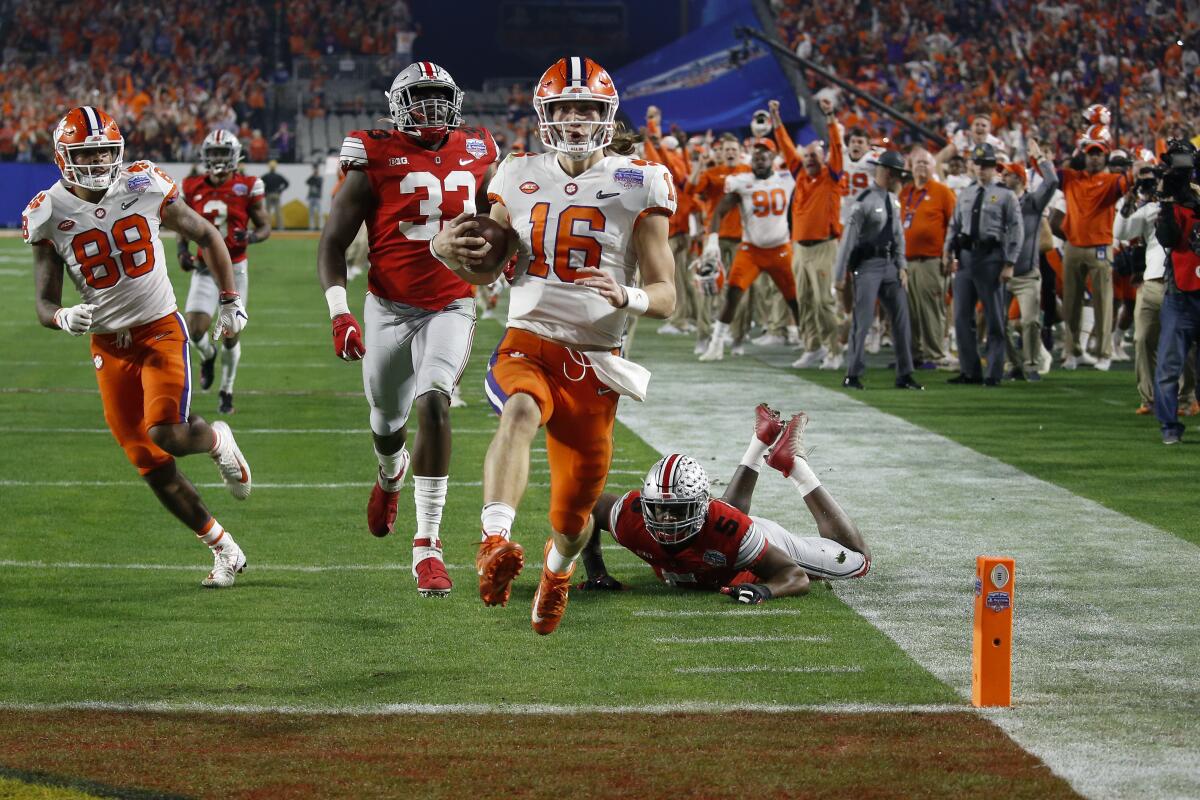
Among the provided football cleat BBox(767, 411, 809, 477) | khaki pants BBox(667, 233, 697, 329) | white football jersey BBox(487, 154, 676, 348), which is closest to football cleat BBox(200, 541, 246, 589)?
white football jersey BBox(487, 154, 676, 348)

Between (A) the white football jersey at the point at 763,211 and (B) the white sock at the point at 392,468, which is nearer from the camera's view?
(B) the white sock at the point at 392,468

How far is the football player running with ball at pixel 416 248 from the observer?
686 centimetres

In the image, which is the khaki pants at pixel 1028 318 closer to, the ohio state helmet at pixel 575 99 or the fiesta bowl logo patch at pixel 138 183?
the fiesta bowl logo patch at pixel 138 183

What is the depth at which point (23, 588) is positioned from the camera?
7172 millimetres

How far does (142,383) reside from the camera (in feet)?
24.1

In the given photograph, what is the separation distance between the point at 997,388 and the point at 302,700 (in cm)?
1006

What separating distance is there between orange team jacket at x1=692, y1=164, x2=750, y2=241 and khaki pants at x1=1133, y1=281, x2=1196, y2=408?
4.88 metres

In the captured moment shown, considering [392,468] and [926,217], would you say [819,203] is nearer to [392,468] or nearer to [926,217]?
[926,217]

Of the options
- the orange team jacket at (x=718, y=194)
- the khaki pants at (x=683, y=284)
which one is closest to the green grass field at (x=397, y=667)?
the orange team jacket at (x=718, y=194)

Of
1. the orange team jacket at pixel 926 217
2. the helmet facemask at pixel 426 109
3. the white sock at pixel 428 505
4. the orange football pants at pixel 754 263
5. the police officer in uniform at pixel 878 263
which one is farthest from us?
the orange football pants at pixel 754 263

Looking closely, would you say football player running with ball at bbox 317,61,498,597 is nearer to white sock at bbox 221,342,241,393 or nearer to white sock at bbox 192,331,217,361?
white sock at bbox 221,342,241,393

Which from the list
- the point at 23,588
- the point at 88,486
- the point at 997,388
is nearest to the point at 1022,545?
the point at 23,588

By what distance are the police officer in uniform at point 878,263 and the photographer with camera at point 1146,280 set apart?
1.88 m

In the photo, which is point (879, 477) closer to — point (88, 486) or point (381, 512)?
point (381, 512)
